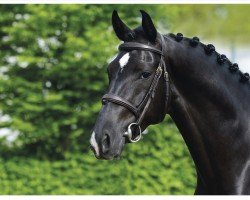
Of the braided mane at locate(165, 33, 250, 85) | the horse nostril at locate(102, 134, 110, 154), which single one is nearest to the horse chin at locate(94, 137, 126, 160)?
the horse nostril at locate(102, 134, 110, 154)

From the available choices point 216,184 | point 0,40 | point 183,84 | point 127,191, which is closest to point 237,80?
point 183,84

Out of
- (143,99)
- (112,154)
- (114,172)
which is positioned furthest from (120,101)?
(114,172)

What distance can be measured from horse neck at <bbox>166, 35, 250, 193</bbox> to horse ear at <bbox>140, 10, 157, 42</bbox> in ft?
0.35

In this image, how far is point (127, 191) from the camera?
9.44 metres

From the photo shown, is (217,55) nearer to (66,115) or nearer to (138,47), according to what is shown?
(138,47)

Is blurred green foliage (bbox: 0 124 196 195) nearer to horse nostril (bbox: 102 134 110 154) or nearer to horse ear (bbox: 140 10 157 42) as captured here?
horse ear (bbox: 140 10 157 42)

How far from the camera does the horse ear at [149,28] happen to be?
3498 mm

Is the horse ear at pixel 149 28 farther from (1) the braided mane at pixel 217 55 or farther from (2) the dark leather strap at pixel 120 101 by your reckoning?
(2) the dark leather strap at pixel 120 101

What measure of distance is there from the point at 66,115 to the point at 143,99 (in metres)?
6.30

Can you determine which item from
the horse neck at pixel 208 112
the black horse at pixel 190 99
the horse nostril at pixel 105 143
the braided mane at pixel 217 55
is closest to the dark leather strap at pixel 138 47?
the black horse at pixel 190 99

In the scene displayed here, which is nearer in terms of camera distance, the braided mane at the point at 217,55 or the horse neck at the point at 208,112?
the horse neck at the point at 208,112

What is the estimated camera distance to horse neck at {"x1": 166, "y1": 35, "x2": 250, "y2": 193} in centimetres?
351

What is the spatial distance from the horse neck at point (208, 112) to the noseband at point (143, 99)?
0.08 metres

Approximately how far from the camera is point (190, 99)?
3.59 metres
